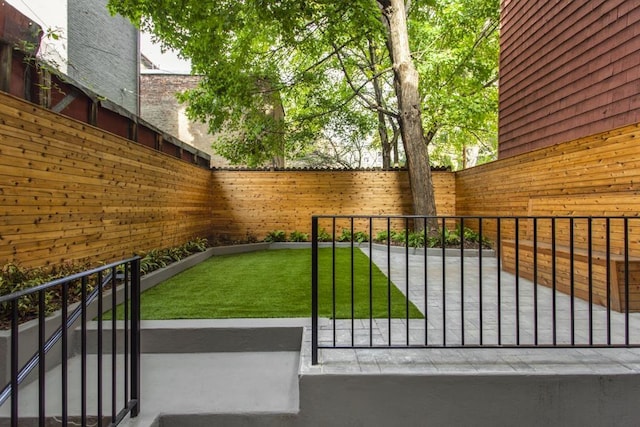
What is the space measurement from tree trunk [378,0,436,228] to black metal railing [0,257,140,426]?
6.59m

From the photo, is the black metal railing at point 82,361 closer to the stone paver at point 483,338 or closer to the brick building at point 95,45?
the stone paver at point 483,338

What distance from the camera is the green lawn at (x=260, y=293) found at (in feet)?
11.2

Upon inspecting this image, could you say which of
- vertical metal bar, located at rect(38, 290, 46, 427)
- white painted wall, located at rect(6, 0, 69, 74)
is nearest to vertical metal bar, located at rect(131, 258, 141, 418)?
vertical metal bar, located at rect(38, 290, 46, 427)

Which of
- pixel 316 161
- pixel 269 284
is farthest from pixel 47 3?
pixel 316 161

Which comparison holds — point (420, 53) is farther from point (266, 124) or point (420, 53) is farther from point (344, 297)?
point (344, 297)

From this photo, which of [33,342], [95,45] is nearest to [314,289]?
[33,342]

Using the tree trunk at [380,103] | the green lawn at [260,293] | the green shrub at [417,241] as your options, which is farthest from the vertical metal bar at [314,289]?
→ the tree trunk at [380,103]

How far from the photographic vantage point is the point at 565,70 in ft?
17.3

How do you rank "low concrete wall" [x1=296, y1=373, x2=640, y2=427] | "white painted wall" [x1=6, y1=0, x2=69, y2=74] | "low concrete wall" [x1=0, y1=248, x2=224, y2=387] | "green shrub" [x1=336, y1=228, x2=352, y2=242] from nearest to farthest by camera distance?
"low concrete wall" [x1=296, y1=373, x2=640, y2=427] → "low concrete wall" [x1=0, y1=248, x2=224, y2=387] → "white painted wall" [x1=6, y1=0, x2=69, y2=74] → "green shrub" [x1=336, y1=228, x2=352, y2=242]

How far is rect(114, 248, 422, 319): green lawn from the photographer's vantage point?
11.2 feet

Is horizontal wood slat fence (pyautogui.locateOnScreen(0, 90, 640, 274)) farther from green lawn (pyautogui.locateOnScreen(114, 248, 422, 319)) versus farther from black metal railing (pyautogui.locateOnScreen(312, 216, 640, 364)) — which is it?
green lawn (pyautogui.locateOnScreen(114, 248, 422, 319))

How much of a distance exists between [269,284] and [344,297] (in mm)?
1225

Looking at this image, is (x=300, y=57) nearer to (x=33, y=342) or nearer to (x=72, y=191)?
(x=72, y=191)

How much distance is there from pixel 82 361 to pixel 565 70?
21.2 feet
